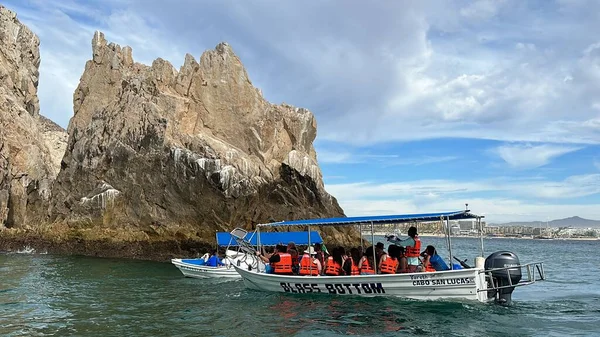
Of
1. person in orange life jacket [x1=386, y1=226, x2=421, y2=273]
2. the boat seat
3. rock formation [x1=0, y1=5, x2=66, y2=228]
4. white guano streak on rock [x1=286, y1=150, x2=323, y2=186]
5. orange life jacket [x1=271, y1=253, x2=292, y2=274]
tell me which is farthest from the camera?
rock formation [x1=0, y1=5, x2=66, y2=228]

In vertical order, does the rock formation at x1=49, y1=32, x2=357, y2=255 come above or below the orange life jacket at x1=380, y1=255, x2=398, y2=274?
above

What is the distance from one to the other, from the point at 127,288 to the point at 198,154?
21130 millimetres

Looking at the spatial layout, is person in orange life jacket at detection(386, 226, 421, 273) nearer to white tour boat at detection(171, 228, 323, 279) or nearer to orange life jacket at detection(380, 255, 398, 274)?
orange life jacket at detection(380, 255, 398, 274)

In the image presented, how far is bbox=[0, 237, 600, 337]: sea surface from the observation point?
15156 mm

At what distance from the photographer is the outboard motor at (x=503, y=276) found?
58.6 feet

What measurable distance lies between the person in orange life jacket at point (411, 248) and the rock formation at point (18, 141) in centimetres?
4678

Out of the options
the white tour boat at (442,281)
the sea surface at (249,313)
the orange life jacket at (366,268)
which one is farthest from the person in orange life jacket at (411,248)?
the orange life jacket at (366,268)

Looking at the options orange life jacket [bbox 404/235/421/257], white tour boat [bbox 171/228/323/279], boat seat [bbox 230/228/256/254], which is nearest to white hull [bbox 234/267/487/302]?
orange life jacket [bbox 404/235/421/257]

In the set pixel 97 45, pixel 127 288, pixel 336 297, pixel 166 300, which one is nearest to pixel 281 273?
pixel 336 297

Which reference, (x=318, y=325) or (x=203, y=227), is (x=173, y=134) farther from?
(x=318, y=325)

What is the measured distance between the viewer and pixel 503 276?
18.0 m

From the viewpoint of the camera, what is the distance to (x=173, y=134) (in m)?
45.4

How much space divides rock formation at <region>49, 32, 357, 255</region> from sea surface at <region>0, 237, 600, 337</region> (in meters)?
17.7

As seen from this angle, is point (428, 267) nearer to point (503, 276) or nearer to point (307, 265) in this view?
point (503, 276)
